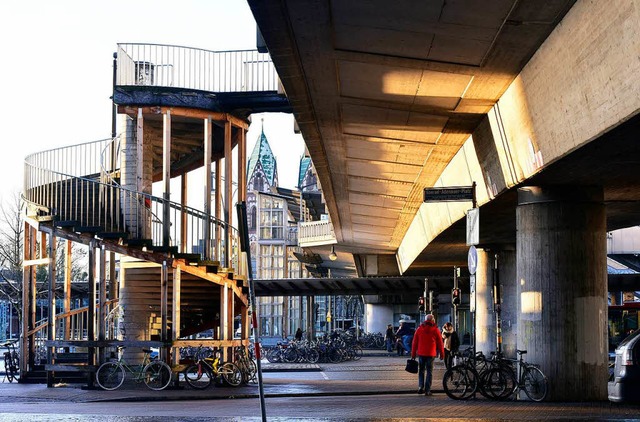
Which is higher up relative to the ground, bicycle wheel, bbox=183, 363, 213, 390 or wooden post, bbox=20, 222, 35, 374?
wooden post, bbox=20, 222, 35, 374

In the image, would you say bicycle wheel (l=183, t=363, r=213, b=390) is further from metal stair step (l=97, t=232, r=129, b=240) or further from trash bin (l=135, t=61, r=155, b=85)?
trash bin (l=135, t=61, r=155, b=85)

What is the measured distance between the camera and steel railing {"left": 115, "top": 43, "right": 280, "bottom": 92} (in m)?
32.6

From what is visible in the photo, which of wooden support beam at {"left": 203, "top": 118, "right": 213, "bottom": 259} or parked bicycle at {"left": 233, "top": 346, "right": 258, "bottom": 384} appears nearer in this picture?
parked bicycle at {"left": 233, "top": 346, "right": 258, "bottom": 384}

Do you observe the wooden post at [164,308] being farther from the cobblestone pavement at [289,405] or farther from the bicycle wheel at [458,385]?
the bicycle wheel at [458,385]

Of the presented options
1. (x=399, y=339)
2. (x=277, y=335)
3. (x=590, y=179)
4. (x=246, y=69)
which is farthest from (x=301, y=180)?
(x=590, y=179)

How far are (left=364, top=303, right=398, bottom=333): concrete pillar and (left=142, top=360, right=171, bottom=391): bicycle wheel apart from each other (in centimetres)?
5646

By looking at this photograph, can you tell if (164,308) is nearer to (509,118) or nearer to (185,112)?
(185,112)

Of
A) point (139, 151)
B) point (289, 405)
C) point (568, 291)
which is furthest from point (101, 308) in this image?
point (568, 291)

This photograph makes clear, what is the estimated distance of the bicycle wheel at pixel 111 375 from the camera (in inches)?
1069

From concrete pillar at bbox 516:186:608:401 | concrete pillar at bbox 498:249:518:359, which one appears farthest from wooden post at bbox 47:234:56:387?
concrete pillar at bbox 498:249:518:359

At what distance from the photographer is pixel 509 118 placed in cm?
1805

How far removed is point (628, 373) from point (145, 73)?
59.6 feet

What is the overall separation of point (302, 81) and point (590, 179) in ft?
16.7

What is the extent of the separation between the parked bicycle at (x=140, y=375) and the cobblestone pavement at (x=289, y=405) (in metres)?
0.28
